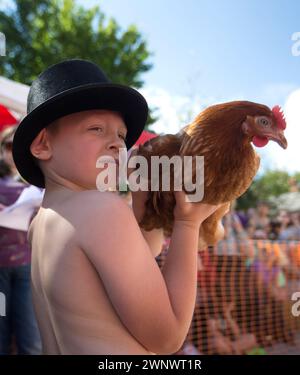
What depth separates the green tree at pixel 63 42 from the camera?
1385 cm

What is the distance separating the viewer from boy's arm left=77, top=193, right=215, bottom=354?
35.0 inches

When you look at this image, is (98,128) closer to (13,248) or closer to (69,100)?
(69,100)

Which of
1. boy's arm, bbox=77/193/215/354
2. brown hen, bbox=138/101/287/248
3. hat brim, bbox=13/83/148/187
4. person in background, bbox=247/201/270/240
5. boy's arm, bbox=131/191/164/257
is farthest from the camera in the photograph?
person in background, bbox=247/201/270/240

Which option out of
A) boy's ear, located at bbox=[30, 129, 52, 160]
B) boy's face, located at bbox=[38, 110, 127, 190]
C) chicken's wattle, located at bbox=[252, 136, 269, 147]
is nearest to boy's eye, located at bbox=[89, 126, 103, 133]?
boy's face, located at bbox=[38, 110, 127, 190]

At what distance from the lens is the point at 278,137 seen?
1248 millimetres

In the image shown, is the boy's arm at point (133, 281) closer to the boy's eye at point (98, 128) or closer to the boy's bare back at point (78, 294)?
the boy's bare back at point (78, 294)

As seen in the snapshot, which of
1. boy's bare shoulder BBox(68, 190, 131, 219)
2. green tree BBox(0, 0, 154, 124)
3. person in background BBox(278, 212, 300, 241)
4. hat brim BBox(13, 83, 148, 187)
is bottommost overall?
boy's bare shoulder BBox(68, 190, 131, 219)

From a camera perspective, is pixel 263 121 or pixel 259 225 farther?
pixel 259 225

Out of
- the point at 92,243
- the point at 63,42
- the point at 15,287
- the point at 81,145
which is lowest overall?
the point at 92,243

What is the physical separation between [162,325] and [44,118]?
61 centimetres

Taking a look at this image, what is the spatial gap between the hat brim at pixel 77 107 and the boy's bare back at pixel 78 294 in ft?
0.77

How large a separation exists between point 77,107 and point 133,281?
469 mm

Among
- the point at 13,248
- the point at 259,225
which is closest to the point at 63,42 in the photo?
the point at 259,225

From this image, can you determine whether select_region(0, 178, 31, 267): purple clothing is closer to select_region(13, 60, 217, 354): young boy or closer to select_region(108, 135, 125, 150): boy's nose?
select_region(13, 60, 217, 354): young boy
